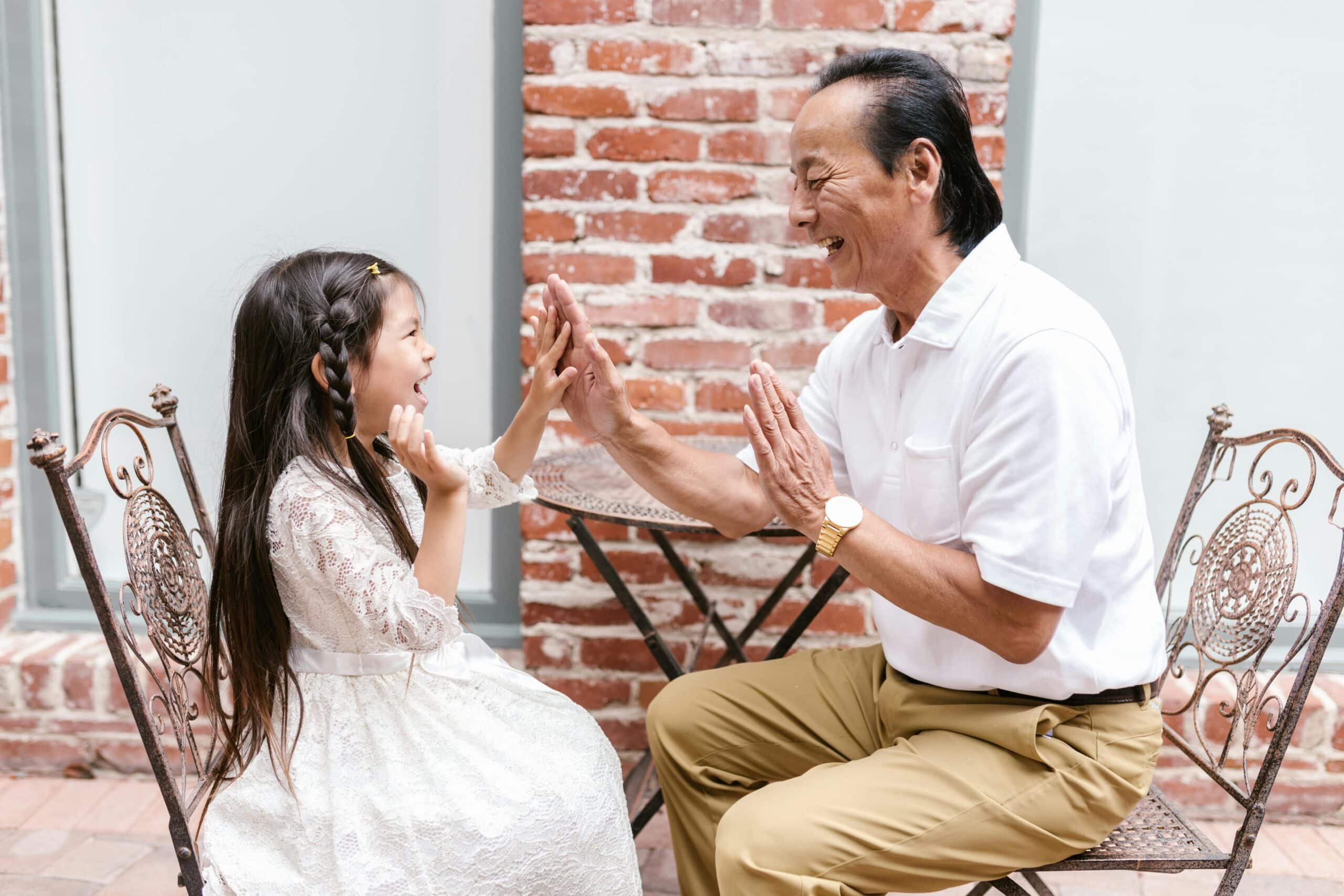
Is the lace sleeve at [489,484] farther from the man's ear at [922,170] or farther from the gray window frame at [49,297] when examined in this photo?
the man's ear at [922,170]

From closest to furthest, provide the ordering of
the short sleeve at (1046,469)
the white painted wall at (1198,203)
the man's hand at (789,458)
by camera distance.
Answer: the short sleeve at (1046,469) → the man's hand at (789,458) → the white painted wall at (1198,203)

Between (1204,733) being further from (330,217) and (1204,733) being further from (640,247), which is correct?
(330,217)

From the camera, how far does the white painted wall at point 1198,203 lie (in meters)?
2.56

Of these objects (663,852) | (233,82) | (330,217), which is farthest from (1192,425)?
(233,82)

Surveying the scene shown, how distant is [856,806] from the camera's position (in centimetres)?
153

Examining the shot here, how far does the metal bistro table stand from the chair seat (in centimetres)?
75

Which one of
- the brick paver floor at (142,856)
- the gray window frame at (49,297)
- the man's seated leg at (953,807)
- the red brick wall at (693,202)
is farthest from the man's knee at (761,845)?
the gray window frame at (49,297)

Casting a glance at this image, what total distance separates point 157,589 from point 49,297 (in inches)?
56.8

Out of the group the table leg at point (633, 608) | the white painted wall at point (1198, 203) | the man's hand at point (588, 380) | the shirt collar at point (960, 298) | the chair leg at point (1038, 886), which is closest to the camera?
the shirt collar at point (960, 298)

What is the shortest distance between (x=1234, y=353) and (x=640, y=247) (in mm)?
1520

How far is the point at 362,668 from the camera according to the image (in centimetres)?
176

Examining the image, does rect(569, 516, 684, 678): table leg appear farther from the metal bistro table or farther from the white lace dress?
the white lace dress

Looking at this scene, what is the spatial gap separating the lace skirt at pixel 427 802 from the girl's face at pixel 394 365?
1.37 feet

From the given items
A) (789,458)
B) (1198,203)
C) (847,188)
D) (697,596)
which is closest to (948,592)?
(789,458)
